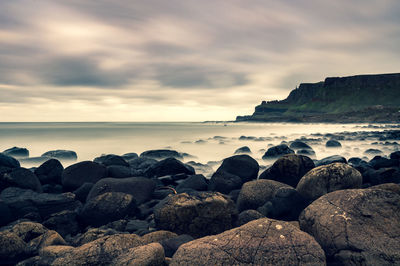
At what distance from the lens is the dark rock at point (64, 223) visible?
5293 millimetres

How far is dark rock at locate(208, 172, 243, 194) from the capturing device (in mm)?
7547

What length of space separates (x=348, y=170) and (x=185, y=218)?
3.28 m

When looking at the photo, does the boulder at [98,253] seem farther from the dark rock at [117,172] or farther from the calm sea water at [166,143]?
the calm sea water at [166,143]

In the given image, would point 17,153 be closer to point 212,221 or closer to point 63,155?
point 63,155

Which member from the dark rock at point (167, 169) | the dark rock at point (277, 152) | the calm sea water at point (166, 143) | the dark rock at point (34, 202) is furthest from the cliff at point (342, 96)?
the dark rock at point (34, 202)

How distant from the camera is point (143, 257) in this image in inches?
133

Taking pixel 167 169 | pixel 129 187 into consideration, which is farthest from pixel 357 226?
pixel 167 169

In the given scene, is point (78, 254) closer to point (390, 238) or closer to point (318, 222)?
point (318, 222)

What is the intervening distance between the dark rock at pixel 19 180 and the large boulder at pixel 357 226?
6485 millimetres

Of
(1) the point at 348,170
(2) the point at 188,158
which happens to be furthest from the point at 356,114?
(1) the point at 348,170

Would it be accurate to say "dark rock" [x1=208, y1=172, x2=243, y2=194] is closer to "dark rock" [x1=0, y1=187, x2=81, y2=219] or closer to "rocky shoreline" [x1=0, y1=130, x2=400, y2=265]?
"rocky shoreline" [x1=0, y1=130, x2=400, y2=265]

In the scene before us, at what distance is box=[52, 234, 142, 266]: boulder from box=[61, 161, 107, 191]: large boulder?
4.52 metres

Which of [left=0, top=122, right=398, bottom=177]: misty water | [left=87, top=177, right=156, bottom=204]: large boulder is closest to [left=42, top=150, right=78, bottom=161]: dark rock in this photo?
[left=0, top=122, right=398, bottom=177]: misty water

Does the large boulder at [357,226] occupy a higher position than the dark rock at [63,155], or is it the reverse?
the large boulder at [357,226]
